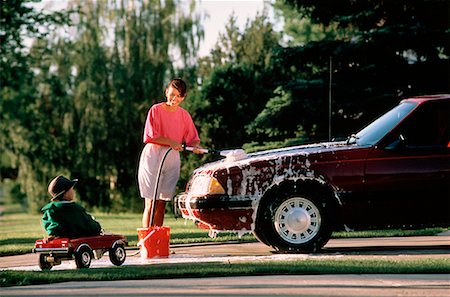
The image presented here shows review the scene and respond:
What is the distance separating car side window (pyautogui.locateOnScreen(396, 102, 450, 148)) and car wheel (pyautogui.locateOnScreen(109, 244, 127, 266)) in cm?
318

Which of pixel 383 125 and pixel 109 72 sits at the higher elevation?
pixel 109 72

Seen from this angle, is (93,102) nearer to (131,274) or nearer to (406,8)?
(406,8)

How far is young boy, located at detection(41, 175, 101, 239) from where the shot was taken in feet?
30.9

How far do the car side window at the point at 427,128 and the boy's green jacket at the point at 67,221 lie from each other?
3431 millimetres

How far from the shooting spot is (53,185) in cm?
964

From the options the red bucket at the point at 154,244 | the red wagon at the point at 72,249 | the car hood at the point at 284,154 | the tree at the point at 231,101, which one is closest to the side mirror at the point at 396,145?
the car hood at the point at 284,154

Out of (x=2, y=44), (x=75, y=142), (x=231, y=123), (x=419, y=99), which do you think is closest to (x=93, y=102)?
(x=75, y=142)

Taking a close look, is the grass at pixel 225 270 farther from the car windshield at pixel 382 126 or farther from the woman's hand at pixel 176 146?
the woman's hand at pixel 176 146

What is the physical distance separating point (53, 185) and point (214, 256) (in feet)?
6.24

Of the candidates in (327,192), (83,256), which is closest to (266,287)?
(83,256)

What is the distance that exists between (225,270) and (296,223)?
86.3 inches

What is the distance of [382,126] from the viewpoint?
1083cm

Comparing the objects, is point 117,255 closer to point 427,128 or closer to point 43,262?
point 43,262

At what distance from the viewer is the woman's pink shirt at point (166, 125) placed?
436 inches
